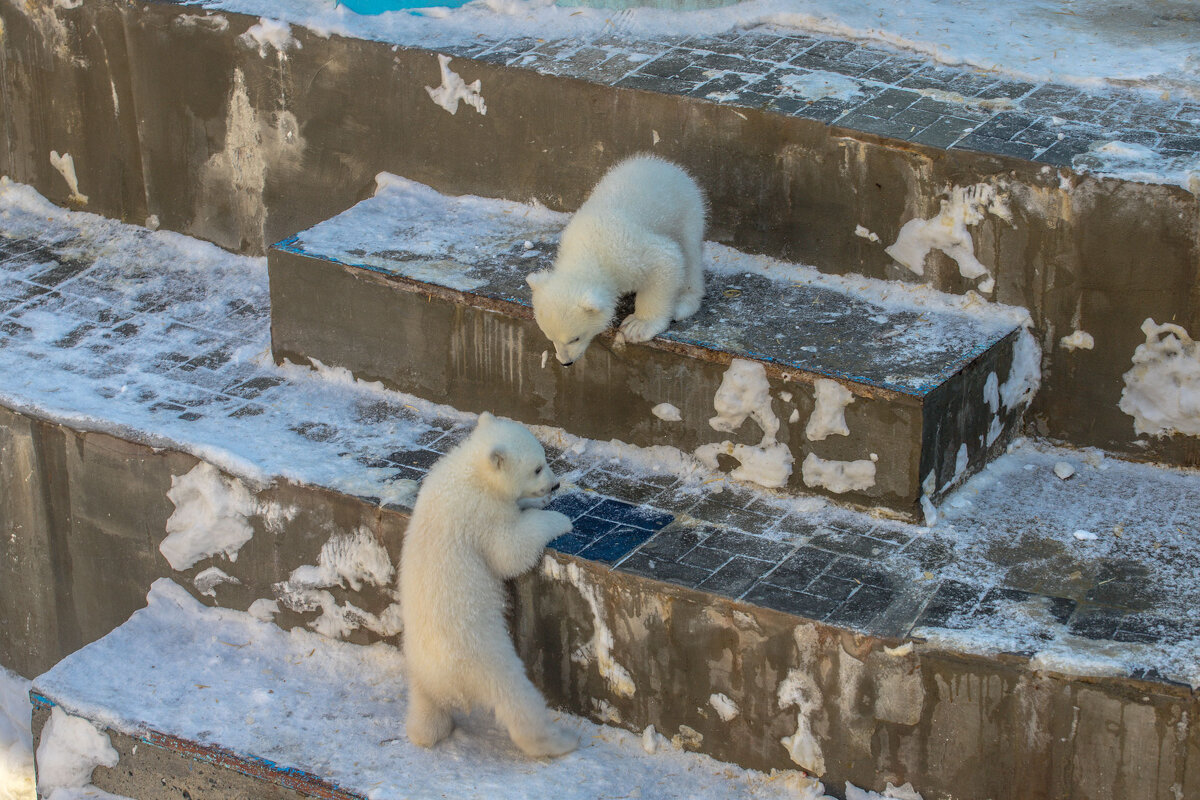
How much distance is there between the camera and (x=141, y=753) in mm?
4719

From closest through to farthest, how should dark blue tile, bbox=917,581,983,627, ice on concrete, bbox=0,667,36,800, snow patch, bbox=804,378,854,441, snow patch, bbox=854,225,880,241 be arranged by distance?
1. dark blue tile, bbox=917,581,983,627
2. snow patch, bbox=804,378,854,441
3. snow patch, bbox=854,225,880,241
4. ice on concrete, bbox=0,667,36,800

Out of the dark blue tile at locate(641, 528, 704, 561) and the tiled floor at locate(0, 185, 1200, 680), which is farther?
the dark blue tile at locate(641, 528, 704, 561)

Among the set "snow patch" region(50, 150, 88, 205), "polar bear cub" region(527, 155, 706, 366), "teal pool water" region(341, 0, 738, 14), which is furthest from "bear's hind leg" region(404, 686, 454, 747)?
"snow patch" region(50, 150, 88, 205)

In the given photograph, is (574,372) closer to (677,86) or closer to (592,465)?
(592,465)

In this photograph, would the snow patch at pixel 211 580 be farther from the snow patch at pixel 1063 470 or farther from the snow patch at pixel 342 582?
the snow patch at pixel 1063 470

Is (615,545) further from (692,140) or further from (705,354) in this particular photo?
(692,140)

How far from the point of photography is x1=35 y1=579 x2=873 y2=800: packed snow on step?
14.4 ft

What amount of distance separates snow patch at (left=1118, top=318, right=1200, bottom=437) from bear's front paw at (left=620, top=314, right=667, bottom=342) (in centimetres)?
165

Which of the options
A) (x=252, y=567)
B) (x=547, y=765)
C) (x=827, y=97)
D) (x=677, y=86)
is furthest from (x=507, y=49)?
(x=547, y=765)

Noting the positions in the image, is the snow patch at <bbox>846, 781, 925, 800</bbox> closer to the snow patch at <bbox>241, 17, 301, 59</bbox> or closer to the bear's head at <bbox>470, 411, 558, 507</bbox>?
the bear's head at <bbox>470, 411, 558, 507</bbox>

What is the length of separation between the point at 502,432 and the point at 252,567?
1.36 meters

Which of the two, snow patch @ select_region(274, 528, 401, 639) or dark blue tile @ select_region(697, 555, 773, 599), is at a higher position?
dark blue tile @ select_region(697, 555, 773, 599)

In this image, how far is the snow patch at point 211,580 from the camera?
17.3 feet

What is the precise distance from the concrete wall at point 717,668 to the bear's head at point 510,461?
0.28 m
